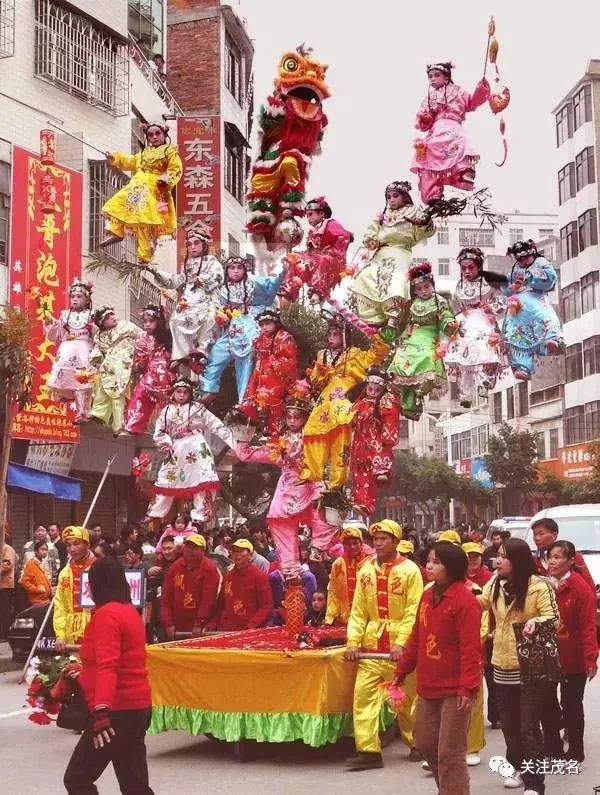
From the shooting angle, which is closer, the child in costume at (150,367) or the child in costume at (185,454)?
the child in costume at (185,454)

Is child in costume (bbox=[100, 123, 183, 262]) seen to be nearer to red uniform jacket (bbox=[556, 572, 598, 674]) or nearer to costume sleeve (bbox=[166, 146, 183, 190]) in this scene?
costume sleeve (bbox=[166, 146, 183, 190])

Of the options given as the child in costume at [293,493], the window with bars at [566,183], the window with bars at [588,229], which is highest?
the window with bars at [566,183]

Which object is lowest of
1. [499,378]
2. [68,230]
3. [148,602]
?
[148,602]

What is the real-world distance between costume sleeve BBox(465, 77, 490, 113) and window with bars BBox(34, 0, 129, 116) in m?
13.8

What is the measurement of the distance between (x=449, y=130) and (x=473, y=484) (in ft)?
160

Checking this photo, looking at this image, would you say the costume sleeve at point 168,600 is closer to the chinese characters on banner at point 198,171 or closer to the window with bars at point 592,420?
the chinese characters on banner at point 198,171

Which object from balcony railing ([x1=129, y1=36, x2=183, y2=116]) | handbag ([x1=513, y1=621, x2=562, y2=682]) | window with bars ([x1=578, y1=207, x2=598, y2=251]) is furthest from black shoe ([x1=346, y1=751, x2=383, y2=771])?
window with bars ([x1=578, y1=207, x2=598, y2=251])

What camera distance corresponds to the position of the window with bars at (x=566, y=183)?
4847 cm

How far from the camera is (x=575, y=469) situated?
50219mm

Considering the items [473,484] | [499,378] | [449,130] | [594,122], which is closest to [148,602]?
[499,378]

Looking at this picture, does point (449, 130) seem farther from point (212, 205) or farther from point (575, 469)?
point (575, 469)

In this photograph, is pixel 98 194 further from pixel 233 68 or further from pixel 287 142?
pixel 287 142

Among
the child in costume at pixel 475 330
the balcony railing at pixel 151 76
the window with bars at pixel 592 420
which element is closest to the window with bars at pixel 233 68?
the balcony railing at pixel 151 76

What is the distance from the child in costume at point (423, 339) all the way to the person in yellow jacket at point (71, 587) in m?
3.28
